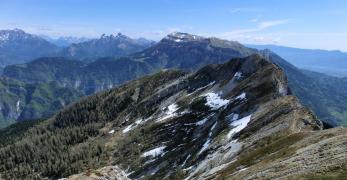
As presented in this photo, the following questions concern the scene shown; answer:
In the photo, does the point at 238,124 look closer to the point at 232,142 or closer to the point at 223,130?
the point at 223,130

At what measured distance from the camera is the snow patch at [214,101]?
167200 millimetres

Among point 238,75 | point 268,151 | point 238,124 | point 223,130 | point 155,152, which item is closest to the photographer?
point 268,151

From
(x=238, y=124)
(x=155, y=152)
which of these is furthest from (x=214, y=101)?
(x=238, y=124)

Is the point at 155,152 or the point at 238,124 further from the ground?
the point at 238,124

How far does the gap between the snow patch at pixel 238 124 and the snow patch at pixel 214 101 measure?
28471 mm

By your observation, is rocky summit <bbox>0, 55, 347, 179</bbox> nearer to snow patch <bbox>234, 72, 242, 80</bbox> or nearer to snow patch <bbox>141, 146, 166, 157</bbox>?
snow patch <bbox>141, 146, 166, 157</bbox>

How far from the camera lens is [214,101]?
177750mm

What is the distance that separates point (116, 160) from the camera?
175500 millimetres

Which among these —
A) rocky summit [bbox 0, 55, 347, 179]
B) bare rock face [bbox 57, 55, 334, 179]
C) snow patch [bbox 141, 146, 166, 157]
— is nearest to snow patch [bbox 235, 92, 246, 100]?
A: rocky summit [bbox 0, 55, 347, 179]

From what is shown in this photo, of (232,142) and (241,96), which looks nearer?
(232,142)

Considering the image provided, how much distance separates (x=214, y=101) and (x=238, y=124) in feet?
154

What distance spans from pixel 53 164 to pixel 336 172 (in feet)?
548

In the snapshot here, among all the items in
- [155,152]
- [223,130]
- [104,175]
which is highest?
[223,130]

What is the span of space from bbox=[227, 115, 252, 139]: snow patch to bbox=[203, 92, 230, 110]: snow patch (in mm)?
28471
